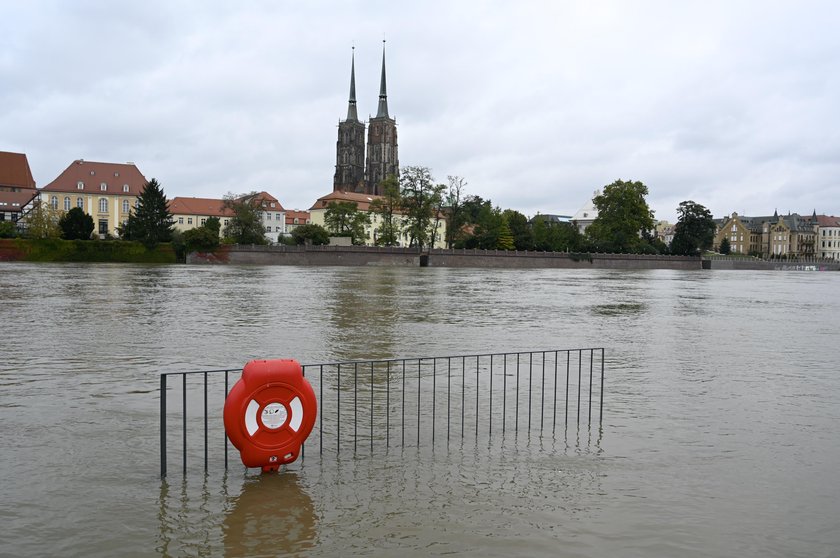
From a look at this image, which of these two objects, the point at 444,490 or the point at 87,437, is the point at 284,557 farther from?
the point at 87,437

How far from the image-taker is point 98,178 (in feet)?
379

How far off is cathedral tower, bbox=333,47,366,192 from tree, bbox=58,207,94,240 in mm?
87869

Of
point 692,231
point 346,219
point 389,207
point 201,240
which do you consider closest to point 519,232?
point 389,207

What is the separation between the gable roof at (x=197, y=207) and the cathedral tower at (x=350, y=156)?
122ft

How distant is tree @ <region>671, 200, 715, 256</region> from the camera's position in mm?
137875

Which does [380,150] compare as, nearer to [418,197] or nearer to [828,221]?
[418,197]

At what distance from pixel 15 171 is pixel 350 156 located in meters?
77.7

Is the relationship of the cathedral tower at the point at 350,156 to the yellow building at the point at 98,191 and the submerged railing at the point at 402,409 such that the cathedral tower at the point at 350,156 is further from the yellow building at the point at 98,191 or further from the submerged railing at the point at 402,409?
the submerged railing at the point at 402,409

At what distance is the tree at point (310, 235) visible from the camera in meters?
101

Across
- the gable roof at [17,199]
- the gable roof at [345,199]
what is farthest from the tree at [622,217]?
the gable roof at [17,199]

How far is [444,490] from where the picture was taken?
6.75 meters

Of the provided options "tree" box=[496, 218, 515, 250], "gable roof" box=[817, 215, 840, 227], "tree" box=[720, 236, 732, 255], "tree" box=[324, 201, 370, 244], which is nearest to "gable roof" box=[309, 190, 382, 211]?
"tree" box=[324, 201, 370, 244]

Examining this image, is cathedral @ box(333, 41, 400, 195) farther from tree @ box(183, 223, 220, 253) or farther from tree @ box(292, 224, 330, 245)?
tree @ box(183, 223, 220, 253)

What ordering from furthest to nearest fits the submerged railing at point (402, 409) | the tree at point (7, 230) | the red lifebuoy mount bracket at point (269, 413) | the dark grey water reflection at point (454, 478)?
the tree at point (7, 230) < the submerged railing at point (402, 409) < the red lifebuoy mount bracket at point (269, 413) < the dark grey water reflection at point (454, 478)
